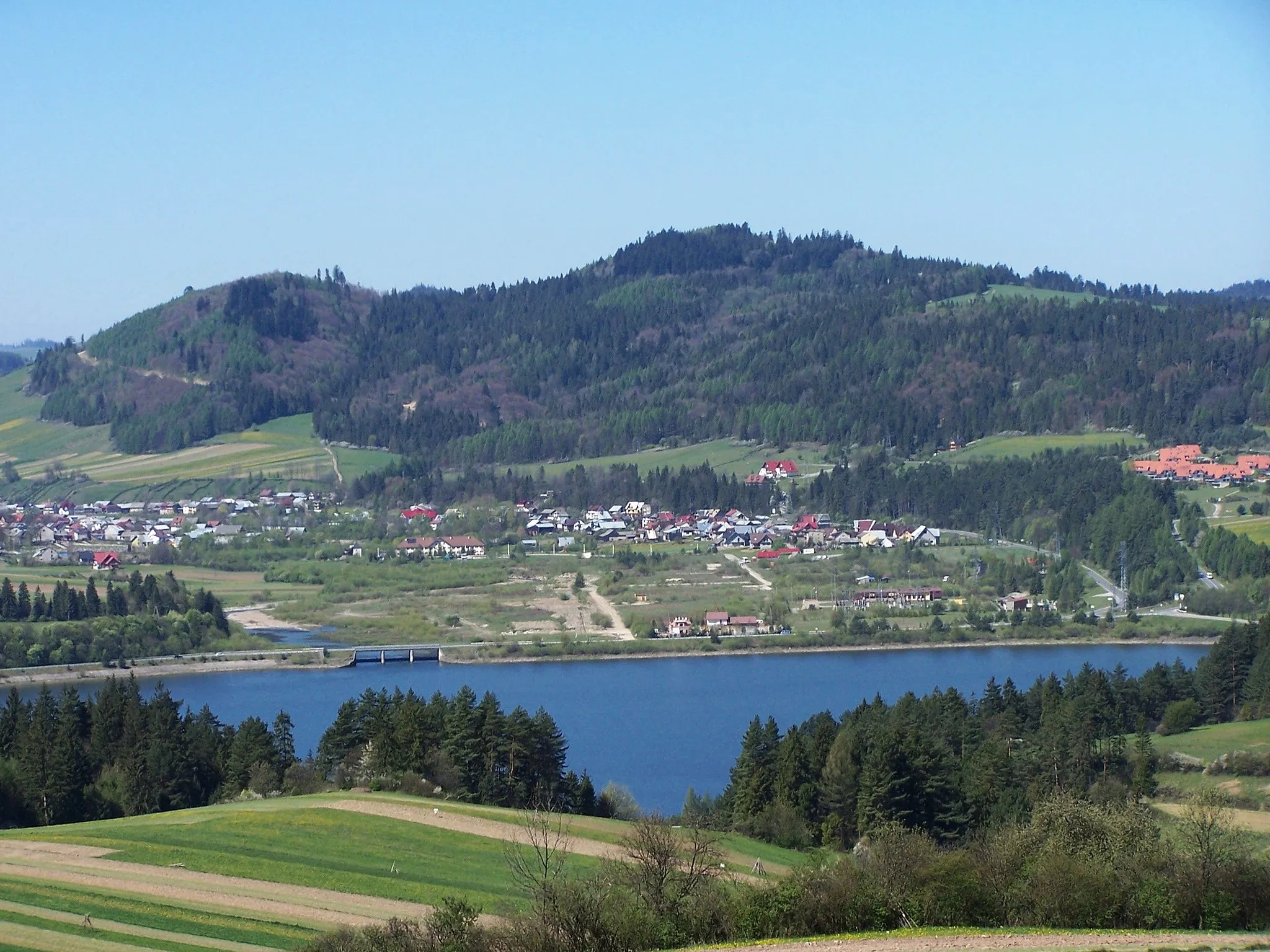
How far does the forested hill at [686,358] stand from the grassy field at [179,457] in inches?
54.2

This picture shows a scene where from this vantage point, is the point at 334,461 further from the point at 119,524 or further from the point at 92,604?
the point at 92,604

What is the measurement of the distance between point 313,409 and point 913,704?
6353cm

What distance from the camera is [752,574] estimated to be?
43844 millimetres

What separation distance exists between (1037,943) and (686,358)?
75114mm

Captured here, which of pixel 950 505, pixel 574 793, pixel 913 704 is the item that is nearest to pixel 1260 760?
pixel 913 704

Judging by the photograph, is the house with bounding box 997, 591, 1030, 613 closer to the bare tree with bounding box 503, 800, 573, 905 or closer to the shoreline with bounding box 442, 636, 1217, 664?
the shoreline with bounding box 442, 636, 1217, 664

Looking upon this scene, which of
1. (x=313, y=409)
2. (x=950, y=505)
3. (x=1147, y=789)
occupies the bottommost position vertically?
(x=1147, y=789)

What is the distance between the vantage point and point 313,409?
81.1 m

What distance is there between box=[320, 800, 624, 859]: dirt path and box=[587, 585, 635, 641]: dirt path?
19.9m

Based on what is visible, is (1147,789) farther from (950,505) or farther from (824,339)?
(824,339)

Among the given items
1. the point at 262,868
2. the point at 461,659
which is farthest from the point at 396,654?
the point at 262,868

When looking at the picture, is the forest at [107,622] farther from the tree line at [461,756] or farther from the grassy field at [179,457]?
the grassy field at [179,457]

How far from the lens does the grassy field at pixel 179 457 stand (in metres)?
65.8

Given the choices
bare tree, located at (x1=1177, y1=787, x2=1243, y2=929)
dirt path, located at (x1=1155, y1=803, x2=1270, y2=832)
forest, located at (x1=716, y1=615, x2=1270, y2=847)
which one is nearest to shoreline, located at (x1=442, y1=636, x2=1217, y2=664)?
forest, located at (x1=716, y1=615, x2=1270, y2=847)
